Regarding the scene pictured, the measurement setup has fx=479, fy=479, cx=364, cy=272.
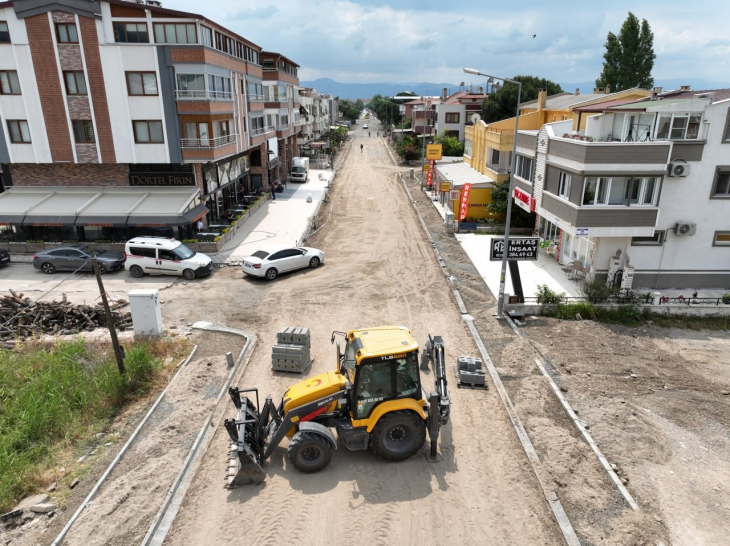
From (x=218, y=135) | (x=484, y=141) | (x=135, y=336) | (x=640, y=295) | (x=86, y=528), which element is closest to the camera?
(x=86, y=528)

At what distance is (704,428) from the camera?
1204cm

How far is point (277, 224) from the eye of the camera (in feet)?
106

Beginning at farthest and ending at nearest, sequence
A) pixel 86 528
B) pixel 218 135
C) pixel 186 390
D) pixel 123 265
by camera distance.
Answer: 1. pixel 218 135
2. pixel 123 265
3. pixel 186 390
4. pixel 86 528

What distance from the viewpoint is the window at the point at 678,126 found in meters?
19.4

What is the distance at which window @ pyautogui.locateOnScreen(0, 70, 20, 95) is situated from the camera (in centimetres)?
2550

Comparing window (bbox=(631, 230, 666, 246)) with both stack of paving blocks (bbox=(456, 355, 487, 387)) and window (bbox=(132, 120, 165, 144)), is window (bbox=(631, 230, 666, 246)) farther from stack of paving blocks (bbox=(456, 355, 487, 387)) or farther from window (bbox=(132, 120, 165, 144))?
window (bbox=(132, 120, 165, 144))

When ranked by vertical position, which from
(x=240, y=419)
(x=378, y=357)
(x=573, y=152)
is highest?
(x=573, y=152)

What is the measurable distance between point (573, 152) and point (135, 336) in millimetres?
18754

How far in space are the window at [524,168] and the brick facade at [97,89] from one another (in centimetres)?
2333

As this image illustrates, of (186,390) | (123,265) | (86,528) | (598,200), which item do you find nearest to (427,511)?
(86,528)

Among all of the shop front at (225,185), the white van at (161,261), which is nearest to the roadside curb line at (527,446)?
the white van at (161,261)

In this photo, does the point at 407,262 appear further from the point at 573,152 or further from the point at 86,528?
the point at 86,528

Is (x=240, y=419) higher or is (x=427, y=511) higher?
(x=240, y=419)

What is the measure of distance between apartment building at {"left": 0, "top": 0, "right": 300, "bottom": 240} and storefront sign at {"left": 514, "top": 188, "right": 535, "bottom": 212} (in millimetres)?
17753
